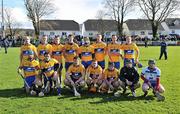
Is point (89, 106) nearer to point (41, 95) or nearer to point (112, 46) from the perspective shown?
point (41, 95)

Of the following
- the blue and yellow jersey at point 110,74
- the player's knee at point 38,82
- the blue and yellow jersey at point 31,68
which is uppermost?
the blue and yellow jersey at point 31,68

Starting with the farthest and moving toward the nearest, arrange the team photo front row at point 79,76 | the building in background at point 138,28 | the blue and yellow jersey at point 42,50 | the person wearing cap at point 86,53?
the building in background at point 138,28 → the person wearing cap at point 86,53 → the blue and yellow jersey at point 42,50 → the team photo front row at point 79,76

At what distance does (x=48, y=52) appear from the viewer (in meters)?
11.9

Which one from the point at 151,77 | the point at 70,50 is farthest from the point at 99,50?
the point at 151,77

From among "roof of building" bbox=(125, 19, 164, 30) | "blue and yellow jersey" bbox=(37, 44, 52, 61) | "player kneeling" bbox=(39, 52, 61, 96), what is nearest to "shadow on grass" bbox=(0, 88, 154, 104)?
"player kneeling" bbox=(39, 52, 61, 96)

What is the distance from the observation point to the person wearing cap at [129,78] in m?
11.0

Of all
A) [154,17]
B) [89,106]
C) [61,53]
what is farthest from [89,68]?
[154,17]

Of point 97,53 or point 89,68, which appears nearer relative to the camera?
point 89,68

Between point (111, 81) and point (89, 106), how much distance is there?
1994 millimetres

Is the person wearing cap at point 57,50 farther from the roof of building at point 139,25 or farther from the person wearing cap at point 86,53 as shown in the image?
the roof of building at point 139,25

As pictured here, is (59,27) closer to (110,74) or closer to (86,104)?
(110,74)

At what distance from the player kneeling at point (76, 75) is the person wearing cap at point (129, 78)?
128 centimetres

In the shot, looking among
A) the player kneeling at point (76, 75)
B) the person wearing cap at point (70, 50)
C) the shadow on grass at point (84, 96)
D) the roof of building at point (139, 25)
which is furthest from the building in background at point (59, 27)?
the player kneeling at point (76, 75)

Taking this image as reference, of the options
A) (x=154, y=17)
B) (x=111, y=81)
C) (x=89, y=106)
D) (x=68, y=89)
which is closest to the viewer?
(x=89, y=106)
